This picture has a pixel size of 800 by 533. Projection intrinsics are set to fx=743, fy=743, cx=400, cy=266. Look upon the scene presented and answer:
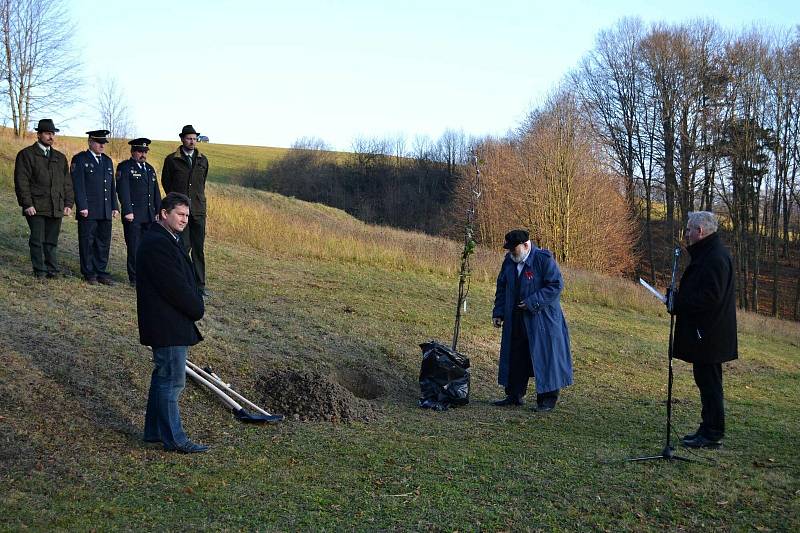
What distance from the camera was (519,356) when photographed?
897 cm

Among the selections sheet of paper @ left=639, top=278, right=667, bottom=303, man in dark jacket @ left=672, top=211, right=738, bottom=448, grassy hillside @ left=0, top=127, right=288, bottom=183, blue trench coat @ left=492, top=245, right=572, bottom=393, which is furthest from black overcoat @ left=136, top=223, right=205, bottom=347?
grassy hillside @ left=0, top=127, right=288, bottom=183

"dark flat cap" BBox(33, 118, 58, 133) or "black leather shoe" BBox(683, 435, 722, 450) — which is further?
"dark flat cap" BBox(33, 118, 58, 133)

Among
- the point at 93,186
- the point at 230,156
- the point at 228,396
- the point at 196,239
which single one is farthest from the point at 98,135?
the point at 230,156

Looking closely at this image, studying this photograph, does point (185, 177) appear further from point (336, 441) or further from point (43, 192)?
point (336, 441)

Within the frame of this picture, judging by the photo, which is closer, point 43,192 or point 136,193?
point 43,192

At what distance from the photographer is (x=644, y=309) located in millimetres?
22859

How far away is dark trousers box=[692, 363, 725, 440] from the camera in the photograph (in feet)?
22.8

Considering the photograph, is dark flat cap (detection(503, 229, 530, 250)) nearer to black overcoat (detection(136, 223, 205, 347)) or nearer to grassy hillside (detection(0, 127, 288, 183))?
black overcoat (detection(136, 223, 205, 347))

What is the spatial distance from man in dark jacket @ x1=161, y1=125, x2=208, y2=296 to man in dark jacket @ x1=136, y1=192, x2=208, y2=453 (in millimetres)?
5126

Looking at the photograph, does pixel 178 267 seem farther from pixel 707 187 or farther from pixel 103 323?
pixel 707 187

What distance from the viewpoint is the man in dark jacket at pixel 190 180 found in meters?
11.0

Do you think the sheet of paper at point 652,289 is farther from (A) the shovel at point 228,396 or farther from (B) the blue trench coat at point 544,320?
(A) the shovel at point 228,396

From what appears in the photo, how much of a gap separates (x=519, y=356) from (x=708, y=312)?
8.59ft

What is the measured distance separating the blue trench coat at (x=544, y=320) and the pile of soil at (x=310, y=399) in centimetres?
204
